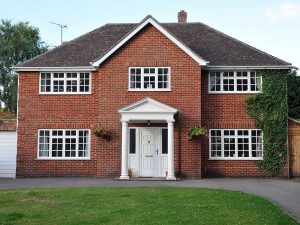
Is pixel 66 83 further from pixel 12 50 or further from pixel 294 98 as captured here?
pixel 12 50

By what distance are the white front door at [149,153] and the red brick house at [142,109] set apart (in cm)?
5

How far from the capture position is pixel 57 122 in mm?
23266

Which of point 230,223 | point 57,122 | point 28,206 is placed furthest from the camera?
point 57,122

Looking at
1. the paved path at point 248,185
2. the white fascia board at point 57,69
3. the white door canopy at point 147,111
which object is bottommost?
the paved path at point 248,185

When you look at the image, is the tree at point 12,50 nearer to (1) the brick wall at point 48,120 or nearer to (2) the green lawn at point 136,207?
(1) the brick wall at point 48,120

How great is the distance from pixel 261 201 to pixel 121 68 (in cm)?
1142

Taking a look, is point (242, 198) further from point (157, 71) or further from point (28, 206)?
point (157, 71)

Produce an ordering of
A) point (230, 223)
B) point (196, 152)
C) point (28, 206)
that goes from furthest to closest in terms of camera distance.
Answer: point (196, 152), point (28, 206), point (230, 223)

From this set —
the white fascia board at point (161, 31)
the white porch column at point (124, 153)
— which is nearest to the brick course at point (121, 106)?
the white fascia board at point (161, 31)

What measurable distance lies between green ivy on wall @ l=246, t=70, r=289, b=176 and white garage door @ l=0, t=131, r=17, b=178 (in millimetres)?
12783

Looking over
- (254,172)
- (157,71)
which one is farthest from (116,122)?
(254,172)

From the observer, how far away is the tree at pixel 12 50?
5244cm

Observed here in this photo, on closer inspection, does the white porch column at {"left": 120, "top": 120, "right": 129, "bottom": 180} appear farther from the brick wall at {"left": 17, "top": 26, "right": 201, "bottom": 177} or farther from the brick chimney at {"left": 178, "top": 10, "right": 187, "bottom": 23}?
the brick chimney at {"left": 178, "top": 10, "right": 187, "bottom": 23}

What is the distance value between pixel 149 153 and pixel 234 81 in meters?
5.99
